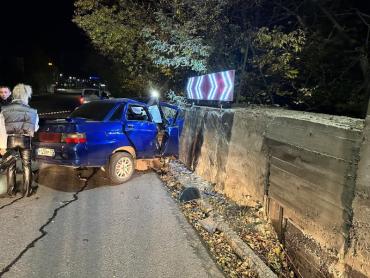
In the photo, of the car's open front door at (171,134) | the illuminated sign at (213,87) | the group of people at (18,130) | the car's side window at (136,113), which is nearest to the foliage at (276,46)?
the illuminated sign at (213,87)

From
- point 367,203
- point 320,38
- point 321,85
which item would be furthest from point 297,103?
point 367,203

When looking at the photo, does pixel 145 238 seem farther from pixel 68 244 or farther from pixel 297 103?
pixel 297 103

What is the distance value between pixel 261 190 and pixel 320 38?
6400 mm

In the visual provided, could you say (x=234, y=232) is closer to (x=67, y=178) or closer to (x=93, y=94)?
(x=67, y=178)

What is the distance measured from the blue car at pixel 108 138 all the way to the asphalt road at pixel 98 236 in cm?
58

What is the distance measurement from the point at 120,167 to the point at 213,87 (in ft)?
9.68

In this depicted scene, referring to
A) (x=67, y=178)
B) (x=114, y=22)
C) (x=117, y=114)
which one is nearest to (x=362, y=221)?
(x=117, y=114)

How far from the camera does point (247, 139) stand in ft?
20.6

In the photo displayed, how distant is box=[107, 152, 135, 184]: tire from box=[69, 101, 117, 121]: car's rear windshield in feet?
2.81

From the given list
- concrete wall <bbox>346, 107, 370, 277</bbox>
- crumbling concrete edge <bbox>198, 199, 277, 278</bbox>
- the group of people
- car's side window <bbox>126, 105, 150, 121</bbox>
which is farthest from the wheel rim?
concrete wall <bbox>346, 107, 370, 277</bbox>

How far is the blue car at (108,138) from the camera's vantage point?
23.2 feet

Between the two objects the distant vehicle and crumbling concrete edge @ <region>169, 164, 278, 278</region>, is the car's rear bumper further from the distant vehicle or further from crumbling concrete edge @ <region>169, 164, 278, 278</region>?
the distant vehicle

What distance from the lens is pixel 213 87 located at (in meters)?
9.03

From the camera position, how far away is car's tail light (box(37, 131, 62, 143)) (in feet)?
23.4
